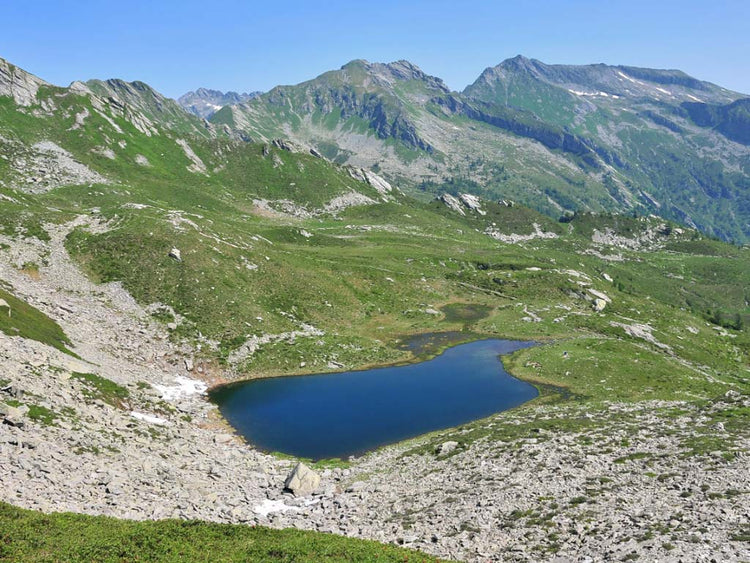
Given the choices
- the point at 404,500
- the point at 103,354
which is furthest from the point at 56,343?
the point at 404,500

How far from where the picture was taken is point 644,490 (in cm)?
3419

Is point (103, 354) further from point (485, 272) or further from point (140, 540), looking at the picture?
point (485, 272)

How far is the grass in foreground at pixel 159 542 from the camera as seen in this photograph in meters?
23.6

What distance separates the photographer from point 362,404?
6931 cm

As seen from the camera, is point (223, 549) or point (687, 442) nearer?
point (223, 549)

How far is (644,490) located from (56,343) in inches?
2585

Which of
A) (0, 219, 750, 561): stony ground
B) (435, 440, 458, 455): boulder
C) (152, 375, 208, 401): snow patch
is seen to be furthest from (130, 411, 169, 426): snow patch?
(435, 440, 458, 455): boulder

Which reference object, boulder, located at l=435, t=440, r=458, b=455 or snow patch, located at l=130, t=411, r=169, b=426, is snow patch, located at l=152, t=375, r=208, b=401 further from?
boulder, located at l=435, t=440, r=458, b=455

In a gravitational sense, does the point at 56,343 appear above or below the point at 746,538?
above

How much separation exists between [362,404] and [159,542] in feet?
148

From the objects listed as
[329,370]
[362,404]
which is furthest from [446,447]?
[329,370]

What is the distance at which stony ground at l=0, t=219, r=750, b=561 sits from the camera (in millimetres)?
29562

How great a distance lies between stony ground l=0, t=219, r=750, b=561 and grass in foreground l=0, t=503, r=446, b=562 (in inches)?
150

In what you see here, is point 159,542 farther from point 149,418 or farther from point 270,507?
point 149,418
